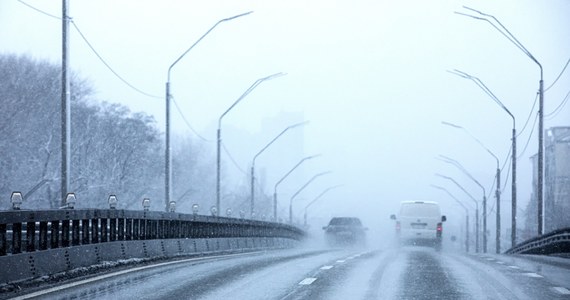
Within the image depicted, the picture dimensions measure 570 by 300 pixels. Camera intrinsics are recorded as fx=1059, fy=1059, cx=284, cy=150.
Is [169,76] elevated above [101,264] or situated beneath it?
elevated above

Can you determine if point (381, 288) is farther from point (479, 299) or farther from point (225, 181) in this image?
point (225, 181)

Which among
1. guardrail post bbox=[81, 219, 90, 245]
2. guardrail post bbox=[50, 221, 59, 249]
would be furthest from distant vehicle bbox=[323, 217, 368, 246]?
guardrail post bbox=[50, 221, 59, 249]

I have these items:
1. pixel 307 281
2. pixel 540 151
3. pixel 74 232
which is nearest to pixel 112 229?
pixel 74 232

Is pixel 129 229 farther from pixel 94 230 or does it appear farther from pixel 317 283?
pixel 317 283

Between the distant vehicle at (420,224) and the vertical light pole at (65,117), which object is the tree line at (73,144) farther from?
the vertical light pole at (65,117)

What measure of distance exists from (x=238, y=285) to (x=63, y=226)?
3062mm

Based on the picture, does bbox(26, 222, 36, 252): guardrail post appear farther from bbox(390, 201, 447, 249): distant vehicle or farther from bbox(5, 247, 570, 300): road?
bbox(390, 201, 447, 249): distant vehicle

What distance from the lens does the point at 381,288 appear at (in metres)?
13.8

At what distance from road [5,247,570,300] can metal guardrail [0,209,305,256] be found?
30.1 inches

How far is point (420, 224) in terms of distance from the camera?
5056 cm

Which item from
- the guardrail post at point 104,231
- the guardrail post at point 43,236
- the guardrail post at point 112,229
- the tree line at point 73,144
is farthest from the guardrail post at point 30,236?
the tree line at point 73,144

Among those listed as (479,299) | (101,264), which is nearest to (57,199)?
(101,264)

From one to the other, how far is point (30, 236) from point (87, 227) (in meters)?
2.69

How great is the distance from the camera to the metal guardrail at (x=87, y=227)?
13.5 m
